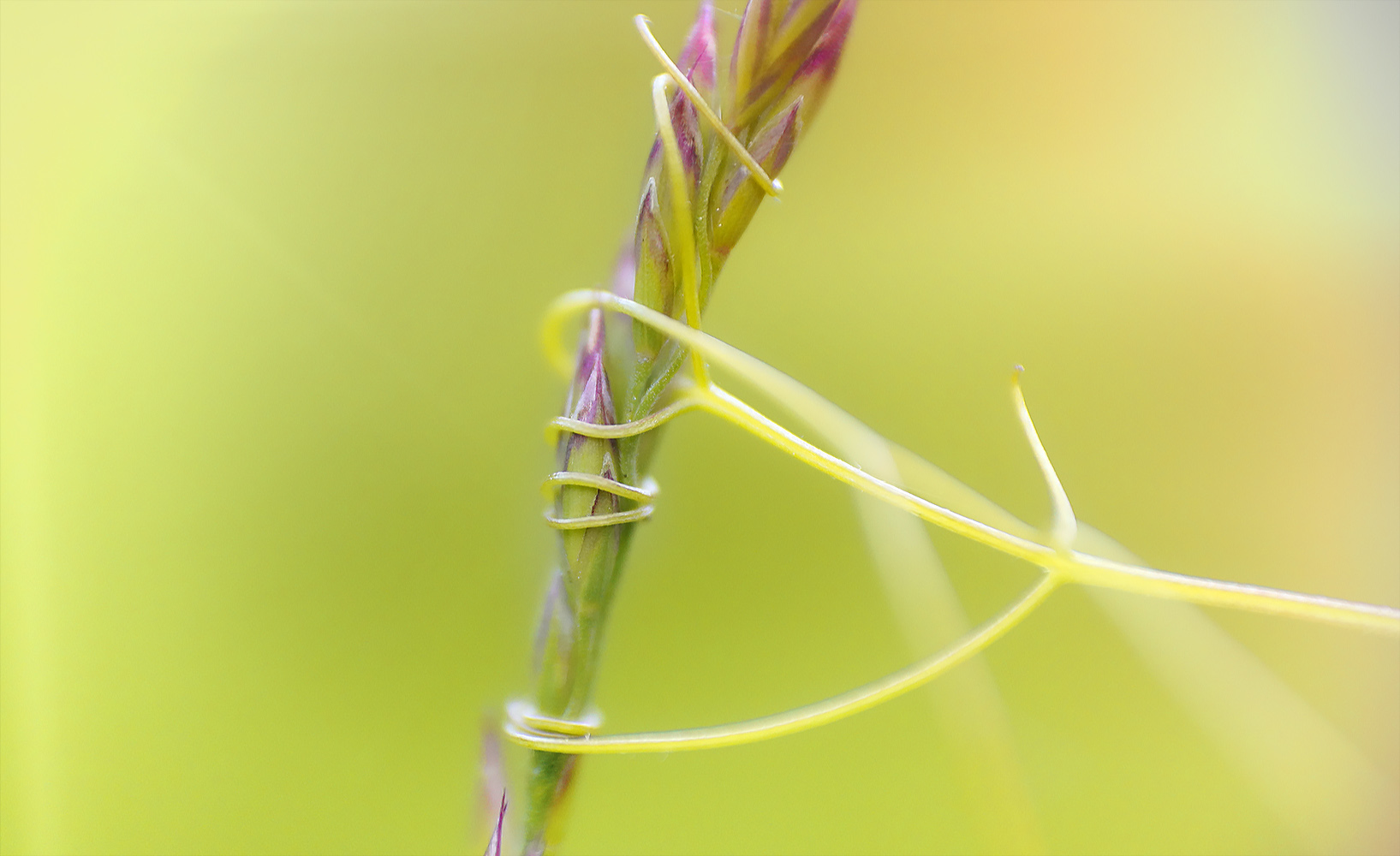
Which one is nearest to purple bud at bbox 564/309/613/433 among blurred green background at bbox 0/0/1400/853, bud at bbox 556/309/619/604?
bud at bbox 556/309/619/604

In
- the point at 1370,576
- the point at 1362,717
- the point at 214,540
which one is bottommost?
the point at 1362,717

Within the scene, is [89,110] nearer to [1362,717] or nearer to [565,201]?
[565,201]

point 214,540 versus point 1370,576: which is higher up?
point 214,540

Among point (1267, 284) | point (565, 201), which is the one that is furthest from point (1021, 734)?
point (565, 201)

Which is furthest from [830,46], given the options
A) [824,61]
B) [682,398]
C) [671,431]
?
[671,431]

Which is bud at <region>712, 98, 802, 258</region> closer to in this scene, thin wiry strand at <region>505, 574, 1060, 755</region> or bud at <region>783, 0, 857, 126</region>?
bud at <region>783, 0, 857, 126</region>

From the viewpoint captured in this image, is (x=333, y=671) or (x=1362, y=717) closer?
(x=333, y=671)

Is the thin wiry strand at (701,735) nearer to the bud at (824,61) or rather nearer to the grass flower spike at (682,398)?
the grass flower spike at (682,398)
